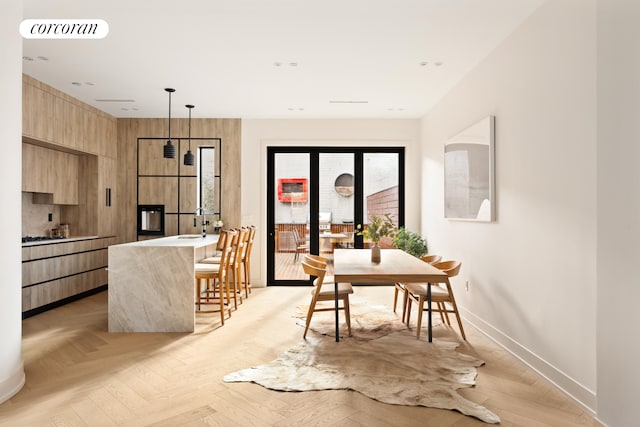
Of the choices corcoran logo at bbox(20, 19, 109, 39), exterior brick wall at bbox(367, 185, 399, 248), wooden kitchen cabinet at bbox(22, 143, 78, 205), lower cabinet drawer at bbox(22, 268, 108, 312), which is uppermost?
corcoran logo at bbox(20, 19, 109, 39)

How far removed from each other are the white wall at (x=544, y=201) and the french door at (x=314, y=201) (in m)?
2.65

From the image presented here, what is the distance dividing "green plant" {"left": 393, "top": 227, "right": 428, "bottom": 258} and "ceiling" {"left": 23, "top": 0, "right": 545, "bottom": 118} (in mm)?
2069

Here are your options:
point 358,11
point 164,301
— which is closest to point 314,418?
point 164,301

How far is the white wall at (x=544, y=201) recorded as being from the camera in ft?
8.02

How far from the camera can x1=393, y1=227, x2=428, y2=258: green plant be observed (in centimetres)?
602

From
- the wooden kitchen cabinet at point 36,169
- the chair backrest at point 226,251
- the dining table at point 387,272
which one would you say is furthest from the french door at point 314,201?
the wooden kitchen cabinet at point 36,169

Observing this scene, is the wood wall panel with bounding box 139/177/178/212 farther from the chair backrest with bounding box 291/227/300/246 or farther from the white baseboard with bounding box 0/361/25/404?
the white baseboard with bounding box 0/361/25/404

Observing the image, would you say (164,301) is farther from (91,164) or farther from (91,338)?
(91,164)

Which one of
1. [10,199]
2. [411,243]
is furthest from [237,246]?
[411,243]

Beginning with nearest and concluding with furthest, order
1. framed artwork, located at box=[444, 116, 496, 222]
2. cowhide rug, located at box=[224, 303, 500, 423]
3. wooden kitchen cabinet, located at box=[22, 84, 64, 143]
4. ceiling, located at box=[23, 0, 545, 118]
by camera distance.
A: cowhide rug, located at box=[224, 303, 500, 423] < ceiling, located at box=[23, 0, 545, 118] < framed artwork, located at box=[444, 116, 496, 222] < wooden kitchen cabinet, located at box=[22, 84, 64, 143]

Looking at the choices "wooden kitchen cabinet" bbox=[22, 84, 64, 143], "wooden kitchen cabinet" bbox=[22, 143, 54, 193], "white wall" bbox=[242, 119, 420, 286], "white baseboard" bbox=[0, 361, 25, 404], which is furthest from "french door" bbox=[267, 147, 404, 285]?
"white baseboard" bbox=[0, 361, 25, 404]

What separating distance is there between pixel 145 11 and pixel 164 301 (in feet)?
9.16

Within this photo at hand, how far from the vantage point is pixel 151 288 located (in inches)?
157

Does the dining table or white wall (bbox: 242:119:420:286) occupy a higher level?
white wall (bbox: 242:119:420:286)
